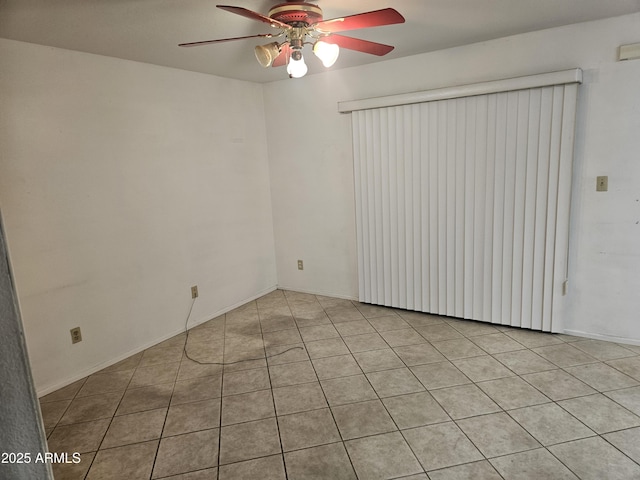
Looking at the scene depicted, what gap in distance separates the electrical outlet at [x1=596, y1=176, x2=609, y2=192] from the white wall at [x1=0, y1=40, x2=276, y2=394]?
10.0 feet

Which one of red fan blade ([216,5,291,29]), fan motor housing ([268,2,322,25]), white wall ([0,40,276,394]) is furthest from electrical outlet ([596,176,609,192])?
white wall ([0,40,276,394])

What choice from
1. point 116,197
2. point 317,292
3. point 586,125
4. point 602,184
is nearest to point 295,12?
point 116,197

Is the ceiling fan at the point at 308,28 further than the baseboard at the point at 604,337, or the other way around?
the baseboard at the point at 604,337

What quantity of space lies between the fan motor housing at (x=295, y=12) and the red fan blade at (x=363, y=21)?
0.23 ft

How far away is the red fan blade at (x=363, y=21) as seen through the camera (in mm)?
1747

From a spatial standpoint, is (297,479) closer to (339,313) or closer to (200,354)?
(200,354)

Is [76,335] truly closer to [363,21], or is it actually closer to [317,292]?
[317,292]

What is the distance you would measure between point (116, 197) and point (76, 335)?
1.03 metres

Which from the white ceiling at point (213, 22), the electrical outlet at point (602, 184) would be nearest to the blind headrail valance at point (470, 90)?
the white ceiling at point (213, 22)

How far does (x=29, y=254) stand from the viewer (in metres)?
2.53

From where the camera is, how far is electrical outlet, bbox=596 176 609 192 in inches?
111

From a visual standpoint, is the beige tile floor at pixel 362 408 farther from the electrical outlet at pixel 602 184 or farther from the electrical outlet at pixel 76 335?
the electrical outlet at pixel 602 184

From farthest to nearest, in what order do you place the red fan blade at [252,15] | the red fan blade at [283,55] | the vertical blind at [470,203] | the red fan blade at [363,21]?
the vertical blind at [470,203], the red fan blade at [283,55], the red fan blade at [363,21], the red fan blade at [252,15]

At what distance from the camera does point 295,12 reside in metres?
1.90
